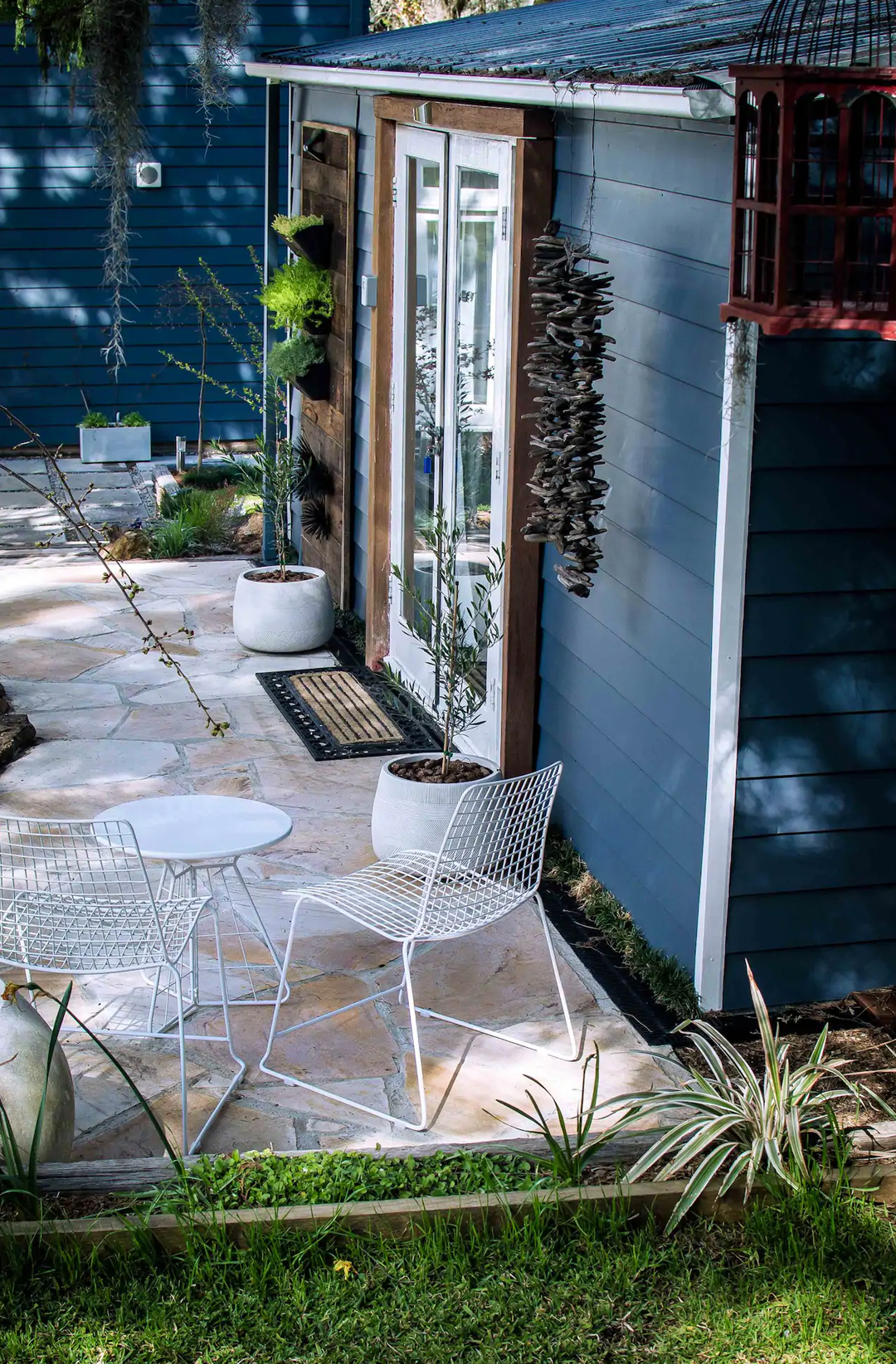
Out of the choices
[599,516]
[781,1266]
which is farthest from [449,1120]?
Answer: [599,516]

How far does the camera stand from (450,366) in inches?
237

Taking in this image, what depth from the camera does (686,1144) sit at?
10.2 ft

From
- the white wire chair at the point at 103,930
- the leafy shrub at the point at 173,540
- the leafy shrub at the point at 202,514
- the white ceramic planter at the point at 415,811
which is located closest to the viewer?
the white wire chair at the point at 103,930

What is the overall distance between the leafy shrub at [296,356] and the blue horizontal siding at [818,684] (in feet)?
15.0

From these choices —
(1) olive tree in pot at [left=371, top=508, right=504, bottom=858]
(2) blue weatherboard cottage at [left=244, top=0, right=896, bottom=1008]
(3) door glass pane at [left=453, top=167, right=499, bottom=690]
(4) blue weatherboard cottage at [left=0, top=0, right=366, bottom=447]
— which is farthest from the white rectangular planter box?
(1) olive tree in pot at [left=371, top=508, right=504, bottom=858]

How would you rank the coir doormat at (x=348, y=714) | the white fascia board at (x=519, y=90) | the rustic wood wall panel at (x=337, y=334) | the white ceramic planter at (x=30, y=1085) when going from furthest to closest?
1. the rustic wood wall panel at (x=337, y=334)
2. the coir doormat at (x=348, y=714)
3. the white fascia board at (x=519, y=90)
4. the white ceramic planter at (x=30, y=1085)

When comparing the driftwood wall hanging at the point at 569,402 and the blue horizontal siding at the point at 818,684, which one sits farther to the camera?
the driftwood wall hanging at the point at 569,402

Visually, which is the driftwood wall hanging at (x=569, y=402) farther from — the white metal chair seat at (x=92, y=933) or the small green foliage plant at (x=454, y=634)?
the white metal chair seat at (x=92, y=933)

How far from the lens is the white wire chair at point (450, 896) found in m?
3.72

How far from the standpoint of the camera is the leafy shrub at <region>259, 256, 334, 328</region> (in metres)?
7.77

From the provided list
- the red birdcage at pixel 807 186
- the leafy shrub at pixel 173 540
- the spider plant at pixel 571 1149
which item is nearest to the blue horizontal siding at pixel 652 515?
the red birdcage at pixel 807 186

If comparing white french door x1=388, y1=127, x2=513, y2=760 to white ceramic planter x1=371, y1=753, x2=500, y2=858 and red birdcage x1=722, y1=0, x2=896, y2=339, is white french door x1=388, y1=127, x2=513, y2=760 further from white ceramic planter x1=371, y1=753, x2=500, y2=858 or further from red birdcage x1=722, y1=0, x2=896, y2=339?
red birdcage x1=722, y1=0, x2=896, y2=339

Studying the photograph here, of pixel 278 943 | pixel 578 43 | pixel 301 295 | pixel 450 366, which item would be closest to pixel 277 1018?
pixel 278 943

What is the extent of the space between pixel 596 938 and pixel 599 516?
1.30 m
